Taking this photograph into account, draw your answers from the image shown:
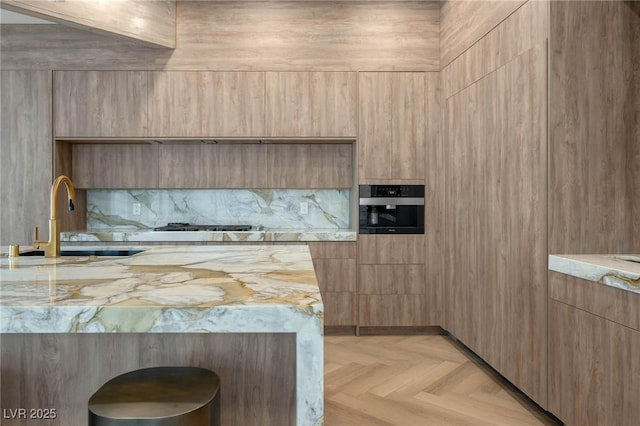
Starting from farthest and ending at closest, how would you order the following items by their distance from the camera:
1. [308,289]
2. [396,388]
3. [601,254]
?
[396,388] → [601,254] → [308,289]

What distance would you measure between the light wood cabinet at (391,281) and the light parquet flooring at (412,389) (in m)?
0.26

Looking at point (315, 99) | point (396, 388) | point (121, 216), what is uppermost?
point (315, 99)

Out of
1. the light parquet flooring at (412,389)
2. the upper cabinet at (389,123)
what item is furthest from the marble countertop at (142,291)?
the upper cabinet at (389,123)

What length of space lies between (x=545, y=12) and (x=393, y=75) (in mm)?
1656

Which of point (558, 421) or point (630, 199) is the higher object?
point (630, 199)

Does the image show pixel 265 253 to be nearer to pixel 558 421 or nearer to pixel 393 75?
pixel 558 421

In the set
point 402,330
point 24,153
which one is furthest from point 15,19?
point 402,330

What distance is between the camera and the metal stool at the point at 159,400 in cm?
108

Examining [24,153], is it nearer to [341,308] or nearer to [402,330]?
[341,308]

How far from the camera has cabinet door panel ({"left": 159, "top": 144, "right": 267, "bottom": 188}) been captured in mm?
4109

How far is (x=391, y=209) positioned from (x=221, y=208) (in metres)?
1.67

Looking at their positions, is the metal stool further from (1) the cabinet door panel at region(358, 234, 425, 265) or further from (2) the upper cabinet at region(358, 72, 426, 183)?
(2) the upper cabinet at region(358, 72, 426, 183)

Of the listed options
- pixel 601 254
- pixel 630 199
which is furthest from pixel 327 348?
pixel 630 199

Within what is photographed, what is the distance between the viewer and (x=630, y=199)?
2250mm
